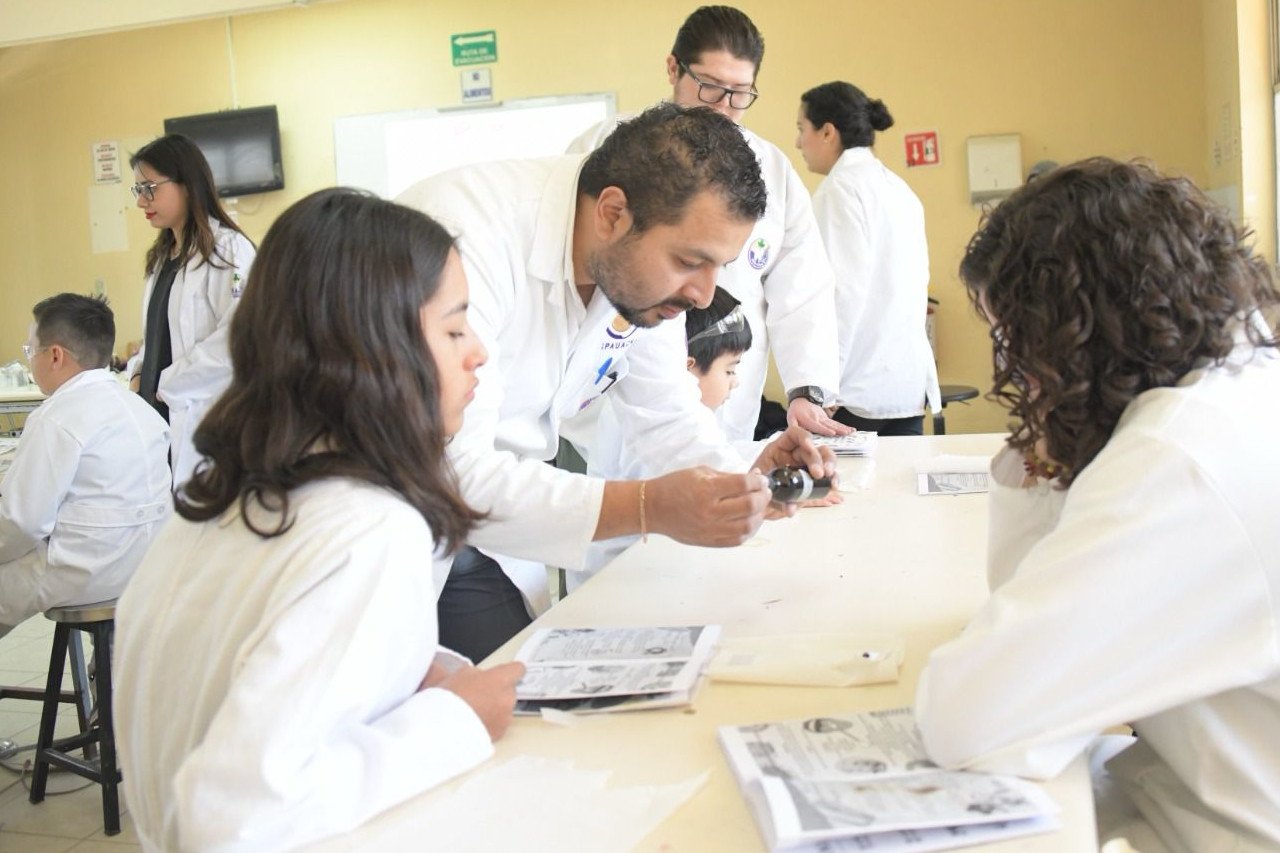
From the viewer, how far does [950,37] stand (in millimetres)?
5234

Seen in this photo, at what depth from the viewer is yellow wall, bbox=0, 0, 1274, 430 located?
5.09 m

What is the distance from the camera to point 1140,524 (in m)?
0.93

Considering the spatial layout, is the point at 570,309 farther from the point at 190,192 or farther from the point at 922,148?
the point at 922,148

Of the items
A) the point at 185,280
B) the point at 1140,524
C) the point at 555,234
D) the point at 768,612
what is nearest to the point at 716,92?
the point at 555,234

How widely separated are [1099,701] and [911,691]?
0.82 ft

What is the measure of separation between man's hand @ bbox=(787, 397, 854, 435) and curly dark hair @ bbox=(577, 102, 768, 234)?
1072 mm

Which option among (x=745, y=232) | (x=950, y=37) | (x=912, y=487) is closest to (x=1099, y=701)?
(x=745, y=232)

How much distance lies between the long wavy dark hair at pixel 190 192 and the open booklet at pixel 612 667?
2.49m

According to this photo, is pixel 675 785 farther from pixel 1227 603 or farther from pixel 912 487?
pixel 912 487

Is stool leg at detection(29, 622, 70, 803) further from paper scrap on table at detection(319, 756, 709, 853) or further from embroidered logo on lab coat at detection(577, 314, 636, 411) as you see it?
paper scrap on table at detection(319, 756, 709, 853)

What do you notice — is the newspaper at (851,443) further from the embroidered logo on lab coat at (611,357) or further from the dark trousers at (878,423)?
the dark trousers at (878,423)

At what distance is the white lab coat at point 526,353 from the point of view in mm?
1550

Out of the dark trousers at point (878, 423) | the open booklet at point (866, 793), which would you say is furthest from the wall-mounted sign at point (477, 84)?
the open booklet at point (866, 793)

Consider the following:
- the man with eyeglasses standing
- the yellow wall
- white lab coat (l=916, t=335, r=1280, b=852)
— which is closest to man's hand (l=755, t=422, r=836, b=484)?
the man with eyeglasses standing
